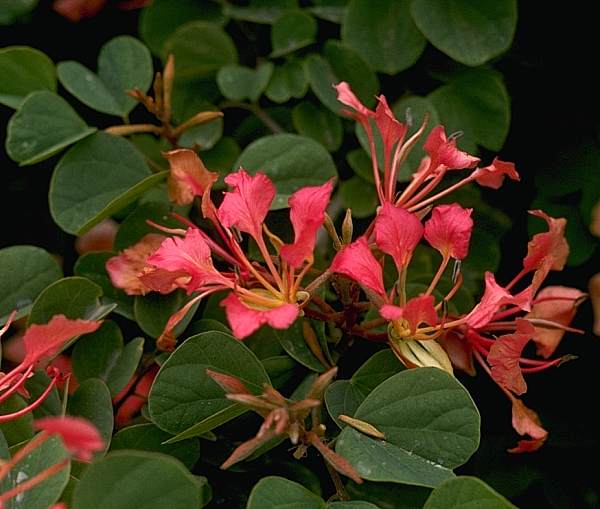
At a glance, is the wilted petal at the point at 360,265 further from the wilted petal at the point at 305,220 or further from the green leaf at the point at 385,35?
the green leaf at the point at 385,35

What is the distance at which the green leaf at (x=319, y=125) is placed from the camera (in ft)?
3.15

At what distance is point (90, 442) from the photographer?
41cm

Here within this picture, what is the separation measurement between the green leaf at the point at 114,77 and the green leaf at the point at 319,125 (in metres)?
0.16

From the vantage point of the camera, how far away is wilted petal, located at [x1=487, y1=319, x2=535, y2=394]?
646 millimetres

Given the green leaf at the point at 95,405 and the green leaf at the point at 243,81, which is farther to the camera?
the green leaf at the point at 243,81

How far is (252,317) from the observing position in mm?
601

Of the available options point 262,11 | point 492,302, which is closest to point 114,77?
point 262,11

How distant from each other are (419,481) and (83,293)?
34cm

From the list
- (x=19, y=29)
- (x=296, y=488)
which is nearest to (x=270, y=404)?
(x=296, y=488)

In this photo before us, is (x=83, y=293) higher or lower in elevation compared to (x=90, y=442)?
lower

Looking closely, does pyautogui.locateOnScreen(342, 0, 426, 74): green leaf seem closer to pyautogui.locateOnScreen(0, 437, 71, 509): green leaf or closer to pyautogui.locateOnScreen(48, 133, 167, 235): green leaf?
pyautogui.locateOnScreen(48, 133, 167, 235): green leaf

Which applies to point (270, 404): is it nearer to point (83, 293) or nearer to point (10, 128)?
point (83, 293)

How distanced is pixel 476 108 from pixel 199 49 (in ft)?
1.02

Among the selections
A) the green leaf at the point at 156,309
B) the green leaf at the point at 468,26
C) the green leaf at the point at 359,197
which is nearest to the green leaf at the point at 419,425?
the green leaf at the point at 156,309
